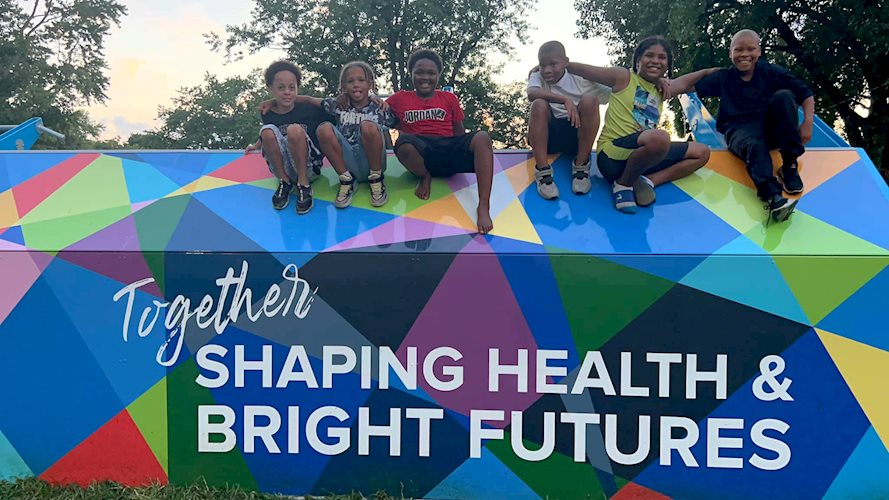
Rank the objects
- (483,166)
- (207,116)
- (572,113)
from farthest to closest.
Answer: (207,116)
(572,113)
(483,166)

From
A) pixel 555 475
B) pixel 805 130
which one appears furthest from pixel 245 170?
pixel 805 130

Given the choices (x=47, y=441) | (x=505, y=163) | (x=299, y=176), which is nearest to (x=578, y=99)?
(x=505, y=163)

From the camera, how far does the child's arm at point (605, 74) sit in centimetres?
335

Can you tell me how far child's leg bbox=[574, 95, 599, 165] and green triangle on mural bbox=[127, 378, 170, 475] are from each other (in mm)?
2426

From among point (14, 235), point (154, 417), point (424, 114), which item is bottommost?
point (154, 417)

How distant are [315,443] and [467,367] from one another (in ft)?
2.71

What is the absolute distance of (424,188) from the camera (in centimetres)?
328

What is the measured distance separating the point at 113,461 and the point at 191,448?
406 millimetres

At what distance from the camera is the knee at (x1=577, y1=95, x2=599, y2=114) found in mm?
3160

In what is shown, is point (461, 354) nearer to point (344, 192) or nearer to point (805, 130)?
point (344, 192)

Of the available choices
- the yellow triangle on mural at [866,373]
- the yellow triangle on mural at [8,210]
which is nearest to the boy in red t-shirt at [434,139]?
the yellow triangle on mural at [866,373]

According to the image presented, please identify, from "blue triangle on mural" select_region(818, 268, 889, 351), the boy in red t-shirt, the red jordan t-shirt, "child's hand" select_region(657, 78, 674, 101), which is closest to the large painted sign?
"blue triangle on mural" select_region(818, 268, 889, 351)

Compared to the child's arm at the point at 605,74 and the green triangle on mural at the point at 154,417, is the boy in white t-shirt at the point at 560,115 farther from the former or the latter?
the green triangle on mural at the point at 154,417

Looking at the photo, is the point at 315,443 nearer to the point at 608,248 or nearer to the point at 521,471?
the point at 521,471
